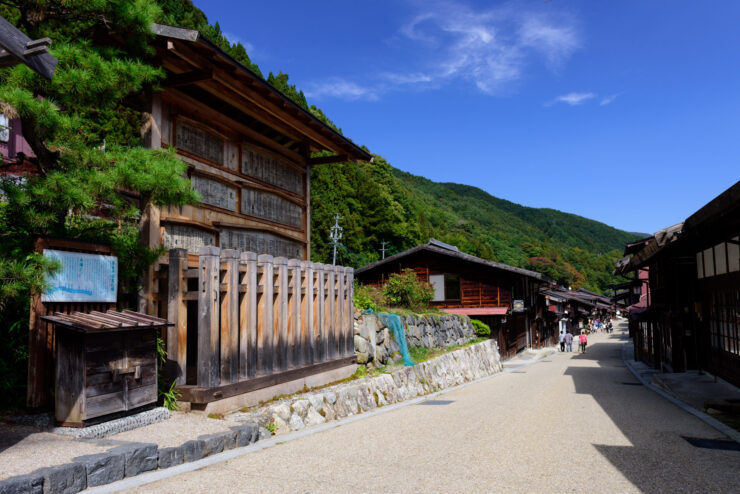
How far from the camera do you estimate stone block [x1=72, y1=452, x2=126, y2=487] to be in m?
5.40

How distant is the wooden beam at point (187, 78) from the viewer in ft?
30.1

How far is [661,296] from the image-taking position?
21.8 metres

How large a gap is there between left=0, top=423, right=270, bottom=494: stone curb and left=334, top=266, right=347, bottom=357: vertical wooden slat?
5.44 metres

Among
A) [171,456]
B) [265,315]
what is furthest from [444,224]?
[171,456]

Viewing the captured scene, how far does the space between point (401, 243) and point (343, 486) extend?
54970 mm

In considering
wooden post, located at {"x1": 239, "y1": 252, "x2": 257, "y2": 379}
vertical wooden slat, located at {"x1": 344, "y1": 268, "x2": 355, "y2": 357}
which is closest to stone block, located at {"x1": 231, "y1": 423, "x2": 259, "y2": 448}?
wooden post, located at {"x1": 239, "y1": 252, "x2": 257, "y2": 379}

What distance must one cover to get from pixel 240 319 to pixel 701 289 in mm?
14812

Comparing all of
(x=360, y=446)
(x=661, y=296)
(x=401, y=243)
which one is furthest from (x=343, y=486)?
(x=401, y=243)

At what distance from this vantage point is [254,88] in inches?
410

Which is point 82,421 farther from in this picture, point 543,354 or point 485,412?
point 543,354

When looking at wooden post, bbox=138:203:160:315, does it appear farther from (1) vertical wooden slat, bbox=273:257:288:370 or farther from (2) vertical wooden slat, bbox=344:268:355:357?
(2) vertical wooden slat, bbox=344:268:355:357

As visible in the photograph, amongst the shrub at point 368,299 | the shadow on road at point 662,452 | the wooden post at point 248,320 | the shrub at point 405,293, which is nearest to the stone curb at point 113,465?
the wooden post at point 248,320

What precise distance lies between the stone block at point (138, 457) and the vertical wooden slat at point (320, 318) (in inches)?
234

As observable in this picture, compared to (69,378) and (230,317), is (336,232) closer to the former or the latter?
(230,317)
